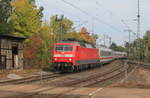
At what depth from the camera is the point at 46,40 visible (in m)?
49.7

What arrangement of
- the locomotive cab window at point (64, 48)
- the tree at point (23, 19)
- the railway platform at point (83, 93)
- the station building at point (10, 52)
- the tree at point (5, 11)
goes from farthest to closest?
the tree at point (5, 11), the tree at point (23, 19), the locomotive cab window at point (64, 48), the station building at point (10, 52), the railway platform at point (83, 93)

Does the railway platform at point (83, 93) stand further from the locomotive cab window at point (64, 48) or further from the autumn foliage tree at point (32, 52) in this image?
the autumn foliage tree at point (32, 52)

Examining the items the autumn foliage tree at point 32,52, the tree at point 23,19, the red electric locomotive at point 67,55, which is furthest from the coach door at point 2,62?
the tree at point 23,19

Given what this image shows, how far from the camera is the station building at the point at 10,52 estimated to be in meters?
28.3

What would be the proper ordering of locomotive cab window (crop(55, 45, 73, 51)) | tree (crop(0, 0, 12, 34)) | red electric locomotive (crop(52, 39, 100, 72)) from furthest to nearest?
1. tree (crop(0, 0, 12, 34))
2. locomotive cab window (crop(55, 45, 73, 51))
3. red electric locomotive (crop(52, 39, 100, 72))

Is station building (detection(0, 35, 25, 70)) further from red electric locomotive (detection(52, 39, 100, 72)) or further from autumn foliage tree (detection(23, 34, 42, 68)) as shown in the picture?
autumn foliage tree (detection(23, 34, 42, 68))

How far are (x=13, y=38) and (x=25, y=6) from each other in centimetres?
1937

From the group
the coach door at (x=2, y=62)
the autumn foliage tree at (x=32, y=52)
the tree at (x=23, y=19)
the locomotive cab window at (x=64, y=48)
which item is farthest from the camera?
the tree at (x=23, y=19)

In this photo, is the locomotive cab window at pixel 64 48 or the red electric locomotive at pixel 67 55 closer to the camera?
the red electric locomotive at pixel 67 55

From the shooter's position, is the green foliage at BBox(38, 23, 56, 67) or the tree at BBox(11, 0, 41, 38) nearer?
the green foliage at BBox(38, 23, 56, 67)

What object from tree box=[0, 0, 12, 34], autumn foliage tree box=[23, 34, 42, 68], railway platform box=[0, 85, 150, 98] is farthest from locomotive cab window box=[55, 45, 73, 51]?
tree box=[0, 0, 12, 34]

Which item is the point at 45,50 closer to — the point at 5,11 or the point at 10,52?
the point at 10,52

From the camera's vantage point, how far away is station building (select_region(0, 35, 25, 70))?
28.3 meters

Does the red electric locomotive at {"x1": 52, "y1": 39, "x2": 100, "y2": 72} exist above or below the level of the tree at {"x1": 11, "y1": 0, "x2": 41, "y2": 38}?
below
